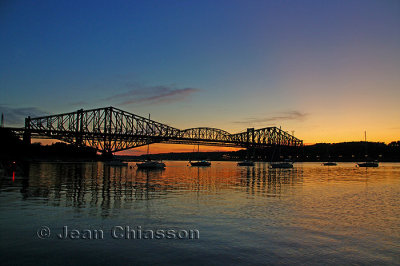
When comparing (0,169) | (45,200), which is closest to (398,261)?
(45,200)

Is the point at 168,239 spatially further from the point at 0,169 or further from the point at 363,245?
the point at 0,169

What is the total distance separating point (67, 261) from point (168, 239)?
364 cm

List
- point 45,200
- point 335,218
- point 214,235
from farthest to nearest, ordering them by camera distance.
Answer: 1. point 45,200
2. point 335,218
3. point 214,235

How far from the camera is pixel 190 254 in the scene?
32.4ft

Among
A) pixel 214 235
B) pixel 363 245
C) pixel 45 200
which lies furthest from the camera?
pixel 45 200

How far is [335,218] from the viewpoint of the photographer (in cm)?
1571

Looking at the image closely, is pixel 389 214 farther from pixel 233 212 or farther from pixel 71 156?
pixel 71 156

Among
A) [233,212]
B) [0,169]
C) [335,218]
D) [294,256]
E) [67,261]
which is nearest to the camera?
[67,261]

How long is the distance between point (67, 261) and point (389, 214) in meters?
16.5

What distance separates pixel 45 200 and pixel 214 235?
13.0 meters

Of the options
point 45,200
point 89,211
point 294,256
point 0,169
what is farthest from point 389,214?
point 0,169

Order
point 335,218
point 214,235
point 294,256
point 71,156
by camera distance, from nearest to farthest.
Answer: point 294,256 < point 214,235 < point 335,218 < point 71,156

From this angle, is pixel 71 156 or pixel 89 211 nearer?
pixel 89 211

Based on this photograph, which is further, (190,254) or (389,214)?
(389,214)
